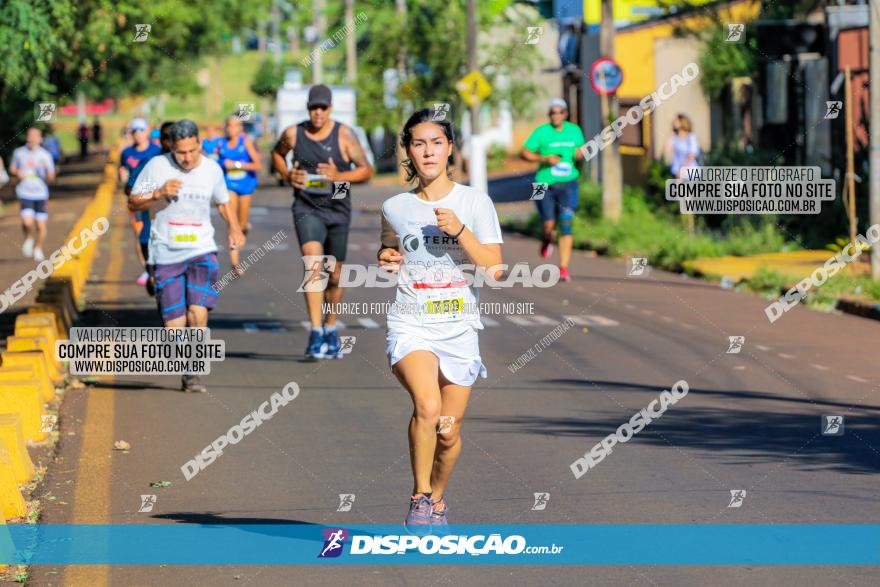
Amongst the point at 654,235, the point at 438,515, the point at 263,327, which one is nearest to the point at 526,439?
the point at 438,515

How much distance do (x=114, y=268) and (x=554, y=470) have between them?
1511 cm

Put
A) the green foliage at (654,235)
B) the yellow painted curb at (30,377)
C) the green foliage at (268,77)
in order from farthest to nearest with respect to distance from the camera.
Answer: the green foliage at (268,77) < the green foliage at (654,235) < the yellow painted curb at (30,377)

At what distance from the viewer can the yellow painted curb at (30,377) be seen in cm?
1079

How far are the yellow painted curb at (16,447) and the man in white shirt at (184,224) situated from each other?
117 inches

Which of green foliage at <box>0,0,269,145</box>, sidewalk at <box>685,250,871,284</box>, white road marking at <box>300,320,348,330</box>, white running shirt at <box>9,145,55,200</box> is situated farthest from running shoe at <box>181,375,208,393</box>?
white running shirt at <box>9,145,55,200</box>

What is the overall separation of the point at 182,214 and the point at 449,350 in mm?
5152

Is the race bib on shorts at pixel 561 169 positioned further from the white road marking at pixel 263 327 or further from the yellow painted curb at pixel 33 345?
the yellow painted curb at pixel 33 345

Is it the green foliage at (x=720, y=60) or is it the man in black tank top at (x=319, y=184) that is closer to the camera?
the man in black tank top at (x=319, y=184)

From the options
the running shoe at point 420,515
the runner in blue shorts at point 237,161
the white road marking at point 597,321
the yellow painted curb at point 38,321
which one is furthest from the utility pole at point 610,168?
the running shoe at point 420,515

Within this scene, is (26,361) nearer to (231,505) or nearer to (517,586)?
(231,505)

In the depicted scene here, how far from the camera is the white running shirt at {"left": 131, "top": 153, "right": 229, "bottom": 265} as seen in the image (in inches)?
471

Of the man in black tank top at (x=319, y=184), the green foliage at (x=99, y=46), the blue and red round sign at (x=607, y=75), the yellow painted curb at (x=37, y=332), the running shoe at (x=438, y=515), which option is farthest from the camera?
the blue and red round sign at (x=607, y=75)

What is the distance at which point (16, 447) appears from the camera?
8852 mm

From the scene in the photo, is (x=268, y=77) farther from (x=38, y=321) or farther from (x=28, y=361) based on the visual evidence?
(x=28, y=361)
